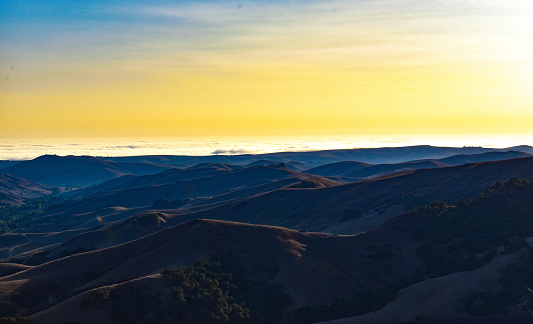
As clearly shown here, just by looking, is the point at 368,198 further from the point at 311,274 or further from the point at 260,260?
the point at 311,274

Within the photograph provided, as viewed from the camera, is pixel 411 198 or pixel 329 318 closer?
pixel 329 318

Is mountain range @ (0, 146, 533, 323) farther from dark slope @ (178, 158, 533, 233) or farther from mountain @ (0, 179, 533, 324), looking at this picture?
dark slope @ (178, 158, 533, 233)

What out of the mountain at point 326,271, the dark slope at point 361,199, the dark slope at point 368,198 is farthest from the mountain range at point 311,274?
the dark slope at point 368,198

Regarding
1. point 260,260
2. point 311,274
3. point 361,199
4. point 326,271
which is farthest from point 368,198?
point 311,274

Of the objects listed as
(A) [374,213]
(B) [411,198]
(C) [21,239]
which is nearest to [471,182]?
(B) [411,198]

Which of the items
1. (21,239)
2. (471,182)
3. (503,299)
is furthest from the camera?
(21,239)

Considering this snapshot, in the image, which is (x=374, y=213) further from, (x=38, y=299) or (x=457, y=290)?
(x=38, y=299)

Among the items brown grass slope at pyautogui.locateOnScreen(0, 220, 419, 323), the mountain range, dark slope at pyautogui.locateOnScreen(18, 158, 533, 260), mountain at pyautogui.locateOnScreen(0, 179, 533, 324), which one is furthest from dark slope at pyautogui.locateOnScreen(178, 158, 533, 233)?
brown grass slope at pyautogui.locateOnScreen(0, 220, 419, 323)

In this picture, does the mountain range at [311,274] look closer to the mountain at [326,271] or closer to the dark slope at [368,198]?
the mountain at [326,271]
